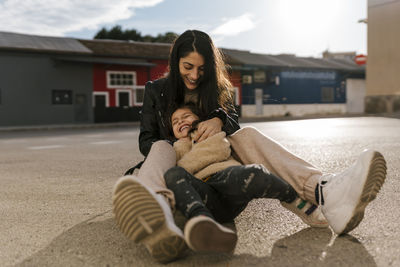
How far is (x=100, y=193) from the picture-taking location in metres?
3.69

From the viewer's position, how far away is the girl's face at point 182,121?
2556 millimetres

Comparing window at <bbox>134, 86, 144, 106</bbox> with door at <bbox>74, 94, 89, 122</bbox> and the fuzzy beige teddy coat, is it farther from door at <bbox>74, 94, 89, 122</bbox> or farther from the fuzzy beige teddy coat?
the fuzzy beige teddy coat

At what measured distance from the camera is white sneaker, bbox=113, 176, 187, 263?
1672 mm

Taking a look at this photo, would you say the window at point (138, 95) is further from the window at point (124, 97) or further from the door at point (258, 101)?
the door at point (258, 101)

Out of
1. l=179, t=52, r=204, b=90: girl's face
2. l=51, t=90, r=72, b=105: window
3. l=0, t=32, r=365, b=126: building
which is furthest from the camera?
l=51, t=90, r=72, b=105: window

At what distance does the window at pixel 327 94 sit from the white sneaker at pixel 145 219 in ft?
105

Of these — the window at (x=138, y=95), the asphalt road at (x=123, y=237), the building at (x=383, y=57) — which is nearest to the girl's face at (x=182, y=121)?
the asphalt road at (x=123, y=237)

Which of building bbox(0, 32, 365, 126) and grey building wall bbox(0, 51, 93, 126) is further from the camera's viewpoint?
building bbox(0, 32, 365, 126)

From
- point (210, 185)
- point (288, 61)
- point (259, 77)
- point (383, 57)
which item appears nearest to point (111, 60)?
point (259, 77)

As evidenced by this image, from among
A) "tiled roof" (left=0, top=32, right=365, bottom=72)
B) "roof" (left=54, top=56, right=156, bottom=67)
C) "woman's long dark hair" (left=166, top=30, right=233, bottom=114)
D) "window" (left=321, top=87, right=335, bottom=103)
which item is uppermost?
"tiled roof" (left=0, top=32, right=365, bottom=72)

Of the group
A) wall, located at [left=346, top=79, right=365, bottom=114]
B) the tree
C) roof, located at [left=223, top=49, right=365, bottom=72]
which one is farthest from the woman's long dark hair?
the tree

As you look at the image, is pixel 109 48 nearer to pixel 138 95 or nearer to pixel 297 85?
pixel 138 95

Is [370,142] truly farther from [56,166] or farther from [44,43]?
[44,43]

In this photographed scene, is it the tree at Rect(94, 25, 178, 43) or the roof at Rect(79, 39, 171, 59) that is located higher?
the tree at Rect(94, 25, 178, 43)
